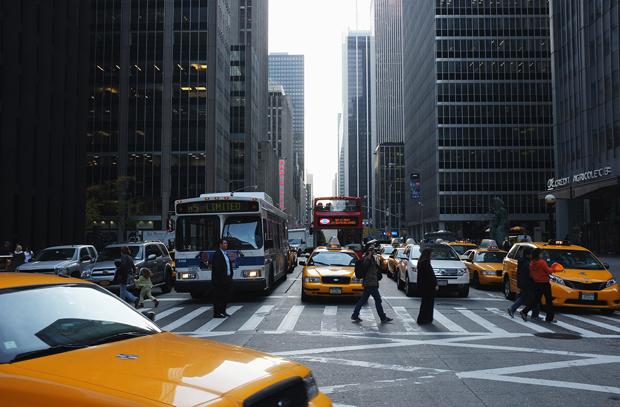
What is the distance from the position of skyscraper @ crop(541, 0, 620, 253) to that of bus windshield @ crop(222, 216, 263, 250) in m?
30.5

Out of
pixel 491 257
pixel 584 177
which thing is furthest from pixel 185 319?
pixel 584 177

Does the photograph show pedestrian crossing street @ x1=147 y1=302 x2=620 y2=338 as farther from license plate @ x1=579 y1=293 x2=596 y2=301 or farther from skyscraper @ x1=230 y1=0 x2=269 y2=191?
skyscraper @ x1=230 y1=0 x2=269 y2=191

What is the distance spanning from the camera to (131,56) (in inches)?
2953

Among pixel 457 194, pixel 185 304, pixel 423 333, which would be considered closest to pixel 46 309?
pixel 423 333

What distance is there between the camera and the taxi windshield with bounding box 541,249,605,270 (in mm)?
14484

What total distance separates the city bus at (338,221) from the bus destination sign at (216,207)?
40.5 feet

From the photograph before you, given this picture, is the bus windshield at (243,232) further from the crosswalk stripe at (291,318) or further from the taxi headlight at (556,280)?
the taxi headlight at (556,280)

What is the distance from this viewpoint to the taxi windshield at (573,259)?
14484mm

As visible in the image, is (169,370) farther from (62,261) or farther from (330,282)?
(62,261)

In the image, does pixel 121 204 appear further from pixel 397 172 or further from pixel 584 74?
pixel 397 172

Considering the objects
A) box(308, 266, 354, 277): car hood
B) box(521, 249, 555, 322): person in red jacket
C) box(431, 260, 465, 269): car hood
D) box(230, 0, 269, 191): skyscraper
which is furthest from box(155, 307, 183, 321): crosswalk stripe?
box(230, 0, 269, 191): skyscraper

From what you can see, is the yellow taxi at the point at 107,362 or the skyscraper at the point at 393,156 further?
the skyscraper at the point at 393,156

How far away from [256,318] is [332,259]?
15.5ft

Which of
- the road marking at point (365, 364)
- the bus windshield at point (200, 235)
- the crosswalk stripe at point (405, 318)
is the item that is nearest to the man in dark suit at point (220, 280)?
the bus windshield at point (200, 235)
